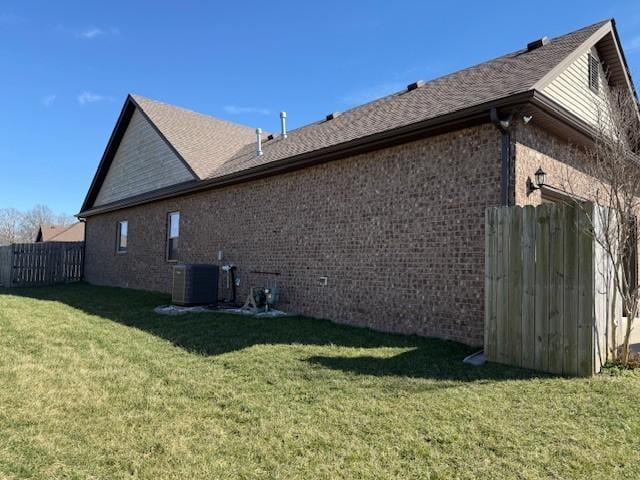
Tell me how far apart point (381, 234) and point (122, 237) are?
1343 cm

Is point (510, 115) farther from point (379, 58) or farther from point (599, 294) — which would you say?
point (379, 58)

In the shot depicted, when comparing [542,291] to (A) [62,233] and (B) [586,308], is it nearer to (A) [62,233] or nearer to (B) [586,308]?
(B) [586,308]

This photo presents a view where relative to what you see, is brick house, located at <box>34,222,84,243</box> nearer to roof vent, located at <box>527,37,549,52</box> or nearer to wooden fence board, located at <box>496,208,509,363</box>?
roof vent, located at <box>527,37,549,52</box>

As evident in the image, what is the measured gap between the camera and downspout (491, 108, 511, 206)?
6.63 m

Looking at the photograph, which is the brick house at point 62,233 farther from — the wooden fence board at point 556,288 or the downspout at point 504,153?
the wooden fence board at point 556,288

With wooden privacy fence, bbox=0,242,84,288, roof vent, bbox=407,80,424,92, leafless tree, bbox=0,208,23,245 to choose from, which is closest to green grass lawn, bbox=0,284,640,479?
roof vent, bbox=407,80,424,92

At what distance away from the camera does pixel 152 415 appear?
13.3 ft

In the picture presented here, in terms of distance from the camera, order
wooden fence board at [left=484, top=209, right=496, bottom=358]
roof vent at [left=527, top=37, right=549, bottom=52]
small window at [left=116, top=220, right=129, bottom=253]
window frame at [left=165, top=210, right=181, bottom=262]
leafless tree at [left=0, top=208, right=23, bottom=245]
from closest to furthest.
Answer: wooden fence board at [left=484, top=209, right=496, bottom=358] < roof vent at [left=527, top=37, right=549, bottom=52] < window frame at [left=165, top=210, right=181, bottom=262] < small window at [left=116, top=220, right=129, bottom=253] < leafless tree at [left=0, top=208, right=23, bottom=245]

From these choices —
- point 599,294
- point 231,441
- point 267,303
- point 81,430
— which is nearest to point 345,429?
point 231,441

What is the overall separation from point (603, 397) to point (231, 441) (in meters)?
3.47

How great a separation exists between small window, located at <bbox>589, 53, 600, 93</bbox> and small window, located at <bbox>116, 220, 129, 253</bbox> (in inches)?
616

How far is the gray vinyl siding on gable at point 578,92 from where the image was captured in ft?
26.6

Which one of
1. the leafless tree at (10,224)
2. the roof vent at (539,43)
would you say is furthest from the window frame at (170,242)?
the leafless tree at (10,224)

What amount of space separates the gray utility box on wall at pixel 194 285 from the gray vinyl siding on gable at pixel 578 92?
8.10m
